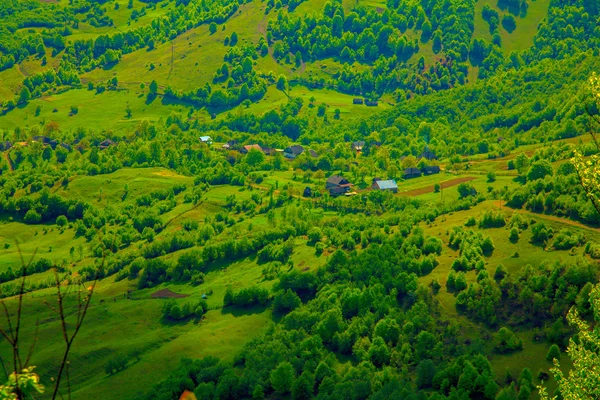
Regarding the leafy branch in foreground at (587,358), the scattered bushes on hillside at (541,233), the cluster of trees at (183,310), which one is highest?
→ the leafy branch in foreground at (587,358)

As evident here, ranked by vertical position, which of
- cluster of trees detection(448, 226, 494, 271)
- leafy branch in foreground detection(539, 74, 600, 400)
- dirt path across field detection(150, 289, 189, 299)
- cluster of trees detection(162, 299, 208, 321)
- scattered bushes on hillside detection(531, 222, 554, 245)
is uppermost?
leafy branch in foreground detection(539, 74, 600, 400)

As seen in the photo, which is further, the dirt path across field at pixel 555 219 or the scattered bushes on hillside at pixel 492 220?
the scattered bushes on hillside at pixel 492 220

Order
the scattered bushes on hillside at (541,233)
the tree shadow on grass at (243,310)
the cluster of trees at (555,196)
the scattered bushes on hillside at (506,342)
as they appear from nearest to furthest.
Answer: the scattered bushes on hillside at (506,342)
the scattered bushes on hillside at (541,233)
the tree shadow on grass at (243,310)
the cluster of trees at (555,196)

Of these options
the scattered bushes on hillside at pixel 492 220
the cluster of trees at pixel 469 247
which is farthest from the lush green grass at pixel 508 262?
the scattered bushes on hillside at pixel 492 220

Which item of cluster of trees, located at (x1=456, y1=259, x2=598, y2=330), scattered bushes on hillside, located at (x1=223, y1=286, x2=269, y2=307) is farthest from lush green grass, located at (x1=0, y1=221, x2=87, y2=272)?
cluster of trees, located at (x1=456, y1=259, x2=598, y2=330)

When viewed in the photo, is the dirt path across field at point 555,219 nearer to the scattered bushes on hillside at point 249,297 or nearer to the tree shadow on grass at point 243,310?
the scattered bushes on hillside at point 249,297

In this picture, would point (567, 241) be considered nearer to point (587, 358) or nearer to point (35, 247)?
point (587, 358)

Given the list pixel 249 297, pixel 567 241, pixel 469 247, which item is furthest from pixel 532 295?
pixel 249 297

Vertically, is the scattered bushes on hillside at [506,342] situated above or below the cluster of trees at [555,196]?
below

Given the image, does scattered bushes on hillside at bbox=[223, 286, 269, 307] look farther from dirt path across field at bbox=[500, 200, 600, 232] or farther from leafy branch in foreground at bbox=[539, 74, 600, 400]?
leafy branch in foreground at bbox=[539, 74, 600, 400]

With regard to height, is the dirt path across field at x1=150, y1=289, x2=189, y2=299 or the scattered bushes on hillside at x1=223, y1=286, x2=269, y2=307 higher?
the scattered bushes on hillside at x1=223, y1=286, x2=269, y2=307

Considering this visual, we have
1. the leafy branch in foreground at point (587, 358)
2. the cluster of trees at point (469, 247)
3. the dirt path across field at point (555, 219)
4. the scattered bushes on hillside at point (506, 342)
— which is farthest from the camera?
the dirt path across field at point (555, 219)

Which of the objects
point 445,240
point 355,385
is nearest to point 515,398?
point 355,385
